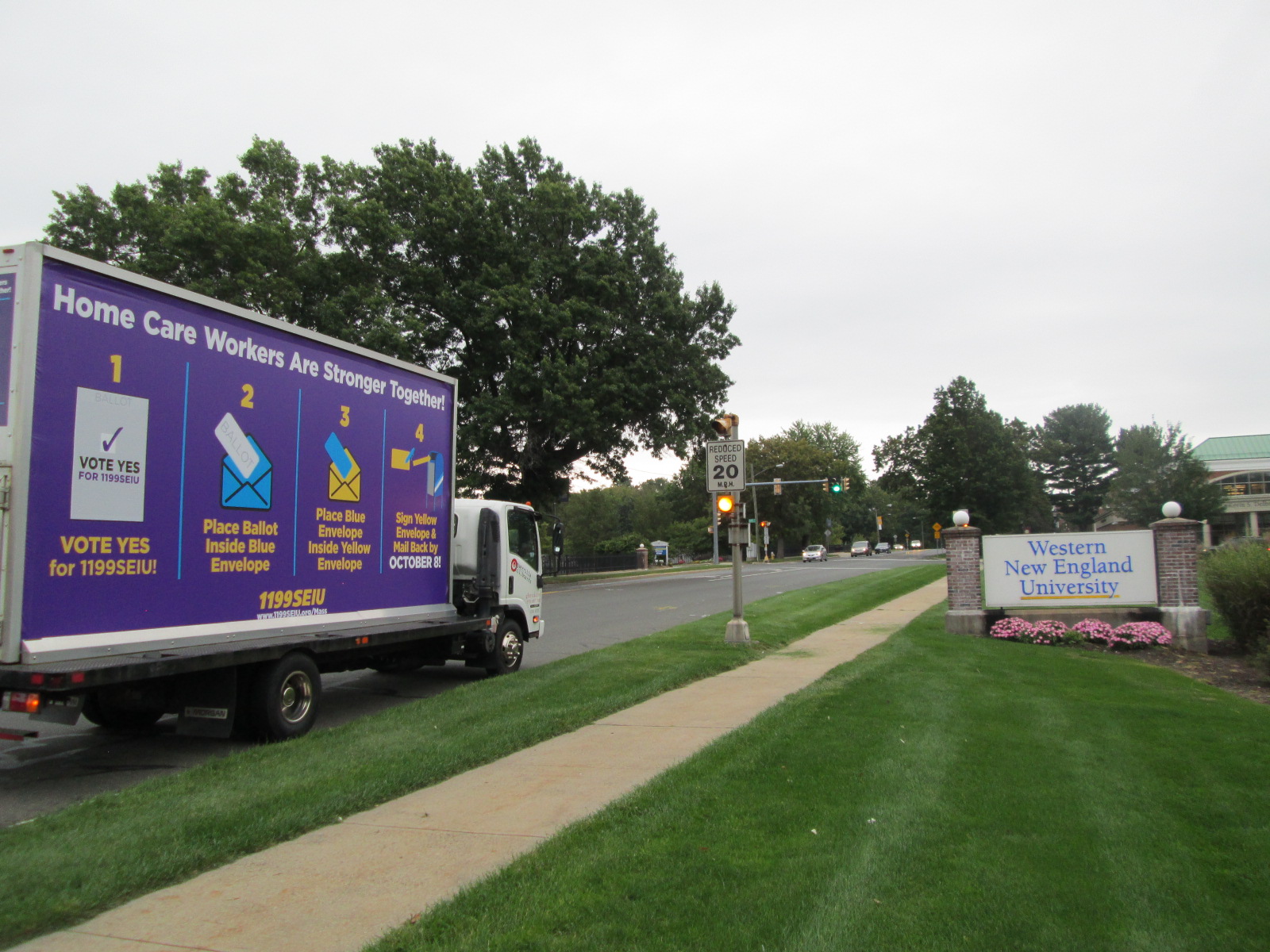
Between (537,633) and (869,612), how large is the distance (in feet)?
35.3

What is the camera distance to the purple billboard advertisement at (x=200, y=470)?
6.04 meters

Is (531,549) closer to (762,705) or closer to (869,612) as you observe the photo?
(762,705)

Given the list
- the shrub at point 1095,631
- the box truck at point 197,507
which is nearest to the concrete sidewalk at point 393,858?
the box truck at point 197,507

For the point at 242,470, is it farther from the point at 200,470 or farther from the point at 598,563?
the point at 598,563

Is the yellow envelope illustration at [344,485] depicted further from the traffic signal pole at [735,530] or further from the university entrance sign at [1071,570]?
the university entrance sign at [1071,570]

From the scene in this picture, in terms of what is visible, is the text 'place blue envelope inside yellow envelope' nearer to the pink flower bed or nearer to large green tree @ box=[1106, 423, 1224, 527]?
the pink flower bed

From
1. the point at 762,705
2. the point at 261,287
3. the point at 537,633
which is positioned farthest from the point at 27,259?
the point at 261,287

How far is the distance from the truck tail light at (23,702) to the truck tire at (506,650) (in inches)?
242

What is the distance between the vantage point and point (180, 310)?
6.99 meters

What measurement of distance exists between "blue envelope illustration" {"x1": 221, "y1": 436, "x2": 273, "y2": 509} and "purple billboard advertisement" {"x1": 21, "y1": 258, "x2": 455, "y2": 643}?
0.02 m

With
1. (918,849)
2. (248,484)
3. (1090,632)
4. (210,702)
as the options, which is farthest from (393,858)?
(1090,632)

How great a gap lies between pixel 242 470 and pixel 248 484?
131 mm

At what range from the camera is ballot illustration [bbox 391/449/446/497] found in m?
9.79

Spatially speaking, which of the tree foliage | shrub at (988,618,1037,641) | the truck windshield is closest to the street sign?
the truck windshield
